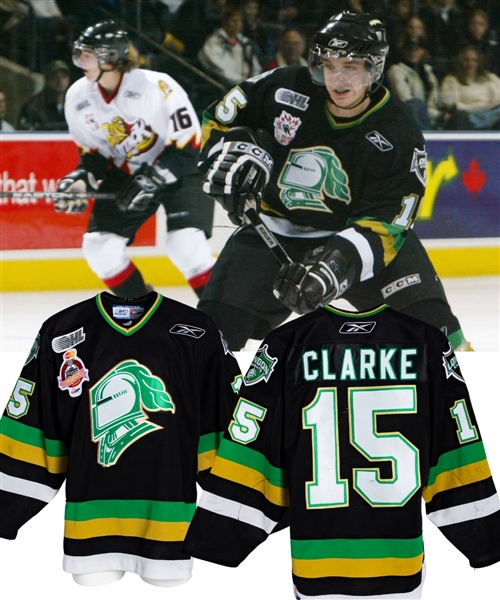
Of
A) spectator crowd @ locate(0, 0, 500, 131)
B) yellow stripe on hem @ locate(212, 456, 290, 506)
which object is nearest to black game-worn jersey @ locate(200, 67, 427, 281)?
spectator crowd @ locate(0, 0, 500, 131)

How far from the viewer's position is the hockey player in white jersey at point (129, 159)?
374 centimetres

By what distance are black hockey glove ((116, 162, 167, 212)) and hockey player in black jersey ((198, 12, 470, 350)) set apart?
0.68ft

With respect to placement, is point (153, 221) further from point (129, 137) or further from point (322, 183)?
point (322, 183)

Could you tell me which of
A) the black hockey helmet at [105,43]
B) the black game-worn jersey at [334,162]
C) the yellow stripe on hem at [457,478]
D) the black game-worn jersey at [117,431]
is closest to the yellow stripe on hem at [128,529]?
the black game-worn jersey at [117,431]

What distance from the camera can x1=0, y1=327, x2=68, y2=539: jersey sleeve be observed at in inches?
78.8

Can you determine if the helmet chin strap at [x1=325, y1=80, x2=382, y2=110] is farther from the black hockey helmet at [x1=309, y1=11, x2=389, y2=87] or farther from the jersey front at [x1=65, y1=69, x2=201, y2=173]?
the jersey front at [x1=65, y1=69, x2=201, y2=173]

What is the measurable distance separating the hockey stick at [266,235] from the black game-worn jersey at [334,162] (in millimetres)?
30

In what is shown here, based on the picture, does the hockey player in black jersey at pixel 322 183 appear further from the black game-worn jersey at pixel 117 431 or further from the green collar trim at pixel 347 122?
the black game-worn jersey at pixel 117 431

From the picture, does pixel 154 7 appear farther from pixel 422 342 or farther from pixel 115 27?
pixel 422 342

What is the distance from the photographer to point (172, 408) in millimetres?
1969

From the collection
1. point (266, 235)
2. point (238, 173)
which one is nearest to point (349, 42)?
point (238, 173)

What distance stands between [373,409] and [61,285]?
90.5 inches

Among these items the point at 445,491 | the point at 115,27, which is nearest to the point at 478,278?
the point at 115,27

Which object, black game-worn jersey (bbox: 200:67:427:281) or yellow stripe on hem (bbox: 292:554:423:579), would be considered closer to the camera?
yellow stripe on hem (bbox: 292:554:423:579)
